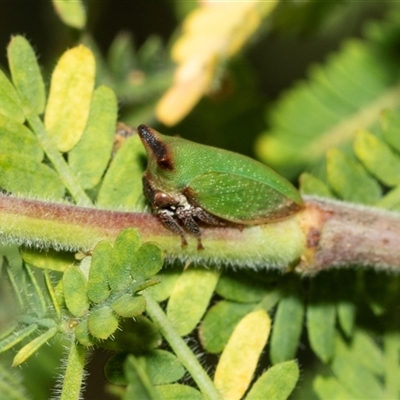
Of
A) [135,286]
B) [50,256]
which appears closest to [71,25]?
[50,256]

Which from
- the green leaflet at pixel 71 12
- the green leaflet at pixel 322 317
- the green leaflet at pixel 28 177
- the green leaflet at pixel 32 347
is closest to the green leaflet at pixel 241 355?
the green leaflet at pixel 322 317

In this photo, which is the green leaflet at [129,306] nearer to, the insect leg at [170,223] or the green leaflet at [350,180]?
the insect leg at [170,223]

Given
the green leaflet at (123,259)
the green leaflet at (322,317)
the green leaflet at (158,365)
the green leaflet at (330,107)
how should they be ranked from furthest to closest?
the green leaflet at (330,107), the green leaflet at (322,317), the green leaflet at (158,365), the green leaflet at (123,259)

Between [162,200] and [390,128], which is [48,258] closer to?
[162,200]

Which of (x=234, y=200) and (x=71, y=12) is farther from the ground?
(x=71, y=12)

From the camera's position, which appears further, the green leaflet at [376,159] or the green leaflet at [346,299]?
the green leaflet at [376,159]

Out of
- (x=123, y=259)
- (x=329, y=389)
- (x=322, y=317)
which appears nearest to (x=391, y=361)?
(x=329, y=389)
